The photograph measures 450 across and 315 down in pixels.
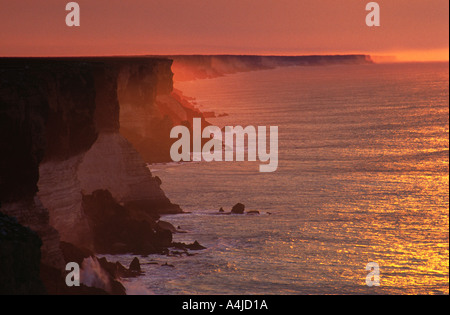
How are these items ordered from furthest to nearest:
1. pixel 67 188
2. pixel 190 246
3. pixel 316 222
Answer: pixel 316 222 → pixel 190 246 → pixel 67 188

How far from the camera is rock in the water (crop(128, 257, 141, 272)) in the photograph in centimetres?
3994

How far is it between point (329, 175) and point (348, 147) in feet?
99.7

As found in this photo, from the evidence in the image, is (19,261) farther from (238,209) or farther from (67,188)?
(238,209)

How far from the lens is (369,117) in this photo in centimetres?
16288

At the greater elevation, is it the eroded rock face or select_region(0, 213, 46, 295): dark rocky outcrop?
the eroded rock face

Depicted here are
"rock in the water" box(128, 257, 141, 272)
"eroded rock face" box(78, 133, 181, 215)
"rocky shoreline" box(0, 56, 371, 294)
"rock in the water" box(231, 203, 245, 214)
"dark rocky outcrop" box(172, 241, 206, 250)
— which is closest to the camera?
"rocky shoreline" box(0, 56, 371, 294)

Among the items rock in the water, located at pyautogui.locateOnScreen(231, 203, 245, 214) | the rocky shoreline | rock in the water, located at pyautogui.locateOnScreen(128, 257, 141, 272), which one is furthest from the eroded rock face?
rock in the water, located at pyautogui.locateOnScreen(128, 257, 141, 272)

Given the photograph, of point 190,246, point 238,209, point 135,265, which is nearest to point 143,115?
point 238,209

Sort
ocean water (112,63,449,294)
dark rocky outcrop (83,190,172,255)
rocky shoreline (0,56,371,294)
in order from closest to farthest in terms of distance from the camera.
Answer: rocky shoreline (0,56,371,294)
ocean water (112,63,449,294)
dark rocky outcrop (83,190,172,255)

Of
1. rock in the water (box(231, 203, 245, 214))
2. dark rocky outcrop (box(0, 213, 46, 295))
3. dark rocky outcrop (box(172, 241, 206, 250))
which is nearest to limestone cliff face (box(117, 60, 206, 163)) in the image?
rock in the water (box(231, 203, 245, 214))

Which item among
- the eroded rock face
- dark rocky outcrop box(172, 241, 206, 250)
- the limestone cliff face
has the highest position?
the limestone cliff face

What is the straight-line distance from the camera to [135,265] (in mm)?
40125

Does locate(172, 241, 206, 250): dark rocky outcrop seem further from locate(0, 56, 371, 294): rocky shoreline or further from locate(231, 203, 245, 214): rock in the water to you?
locate(231, 203, 245, 214): rock in the water

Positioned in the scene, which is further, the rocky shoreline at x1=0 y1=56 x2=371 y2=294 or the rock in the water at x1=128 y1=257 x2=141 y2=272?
the rock in the water at x1=128 y1=257 x2=141 y2=272
